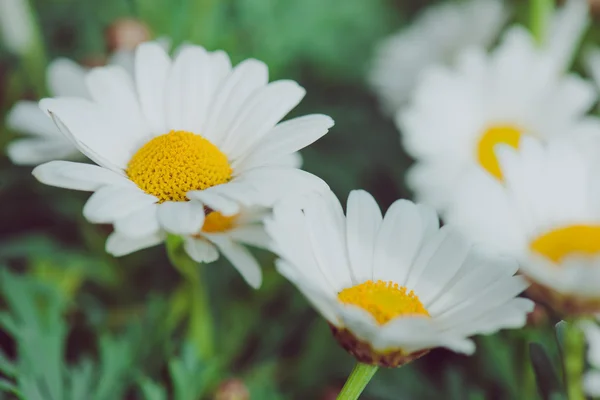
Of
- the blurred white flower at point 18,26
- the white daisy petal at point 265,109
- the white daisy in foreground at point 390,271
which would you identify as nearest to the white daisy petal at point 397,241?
the white daisy in foreground at point 390,271

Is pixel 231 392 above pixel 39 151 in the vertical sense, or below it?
below

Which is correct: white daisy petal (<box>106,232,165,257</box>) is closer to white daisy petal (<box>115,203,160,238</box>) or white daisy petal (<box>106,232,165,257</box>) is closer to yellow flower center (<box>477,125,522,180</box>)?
white daisy petal (<box>115,203,160,238</box>)

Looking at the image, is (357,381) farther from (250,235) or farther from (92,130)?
(92,130)

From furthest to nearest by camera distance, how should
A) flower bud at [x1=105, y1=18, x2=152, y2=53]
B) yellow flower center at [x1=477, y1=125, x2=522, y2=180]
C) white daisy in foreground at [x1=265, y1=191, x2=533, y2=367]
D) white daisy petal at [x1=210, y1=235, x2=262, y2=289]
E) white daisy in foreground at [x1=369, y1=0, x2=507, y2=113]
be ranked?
1. white daisy in foreground at [x1=369, y1=0, x2=507, y2=113]
2. yellow flower center at [x1=477, y1=125, x2=522, y2=180]
3. flower bud at [x1=105, y1=18, x2=152, y2=53]
4. white daisy petal at [x1=210, y1=235, x2=262, y2=289]
5. white daisy in foreground at [x1=265, y1=191, x2=533, y2=367]

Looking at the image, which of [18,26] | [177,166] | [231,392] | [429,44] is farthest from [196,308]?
[429,44]

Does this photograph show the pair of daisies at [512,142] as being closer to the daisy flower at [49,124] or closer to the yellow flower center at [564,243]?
the yellow flower center at [564,243]

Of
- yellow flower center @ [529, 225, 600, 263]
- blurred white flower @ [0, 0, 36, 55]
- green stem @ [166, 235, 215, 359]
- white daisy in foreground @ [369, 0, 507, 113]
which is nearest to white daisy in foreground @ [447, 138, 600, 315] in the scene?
yellow flower center @ [529, 225, 600, 263]

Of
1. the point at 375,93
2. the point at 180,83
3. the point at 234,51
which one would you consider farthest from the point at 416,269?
the point at 375,93
